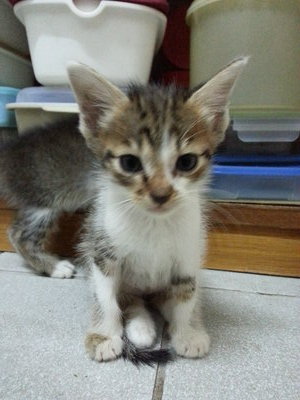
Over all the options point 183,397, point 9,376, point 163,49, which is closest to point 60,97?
point 163,49

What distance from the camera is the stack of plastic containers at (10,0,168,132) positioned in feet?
3.65

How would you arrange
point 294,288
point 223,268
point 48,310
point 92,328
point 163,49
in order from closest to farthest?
point 92,328 → point 48,310 → point 294,288 → point 223,268 → point 163,49

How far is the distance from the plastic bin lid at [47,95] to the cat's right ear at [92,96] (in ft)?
1.71

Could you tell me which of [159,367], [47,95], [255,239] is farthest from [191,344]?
[47,95]

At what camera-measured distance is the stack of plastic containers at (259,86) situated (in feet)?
3.66

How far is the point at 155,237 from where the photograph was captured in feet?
2.52

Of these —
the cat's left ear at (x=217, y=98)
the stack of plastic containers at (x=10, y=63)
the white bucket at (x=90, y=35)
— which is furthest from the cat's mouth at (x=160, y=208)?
the stack of plastic containers at (x=10, y=63)

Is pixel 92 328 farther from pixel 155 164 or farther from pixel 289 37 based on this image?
pixel 289 37

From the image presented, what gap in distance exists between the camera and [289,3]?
3.58 ft

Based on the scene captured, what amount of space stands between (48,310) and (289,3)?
1081 mm

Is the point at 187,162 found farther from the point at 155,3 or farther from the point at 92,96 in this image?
the point at 155,3

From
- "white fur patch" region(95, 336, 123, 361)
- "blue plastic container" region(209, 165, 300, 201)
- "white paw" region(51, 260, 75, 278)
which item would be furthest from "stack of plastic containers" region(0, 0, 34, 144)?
"white fur patch" region(95, 336, 123, 361)

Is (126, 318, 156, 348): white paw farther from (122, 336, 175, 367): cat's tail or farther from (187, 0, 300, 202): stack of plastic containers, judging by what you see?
(187, 0, 300, 202): stack of plastic containers

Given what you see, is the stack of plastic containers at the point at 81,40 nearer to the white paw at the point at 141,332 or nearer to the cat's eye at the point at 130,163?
the cat's eye at the point at 130,163
